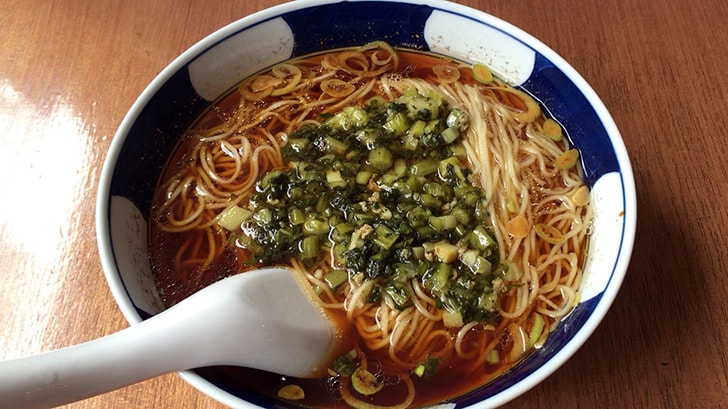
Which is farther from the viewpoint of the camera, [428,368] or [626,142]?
[626,142]

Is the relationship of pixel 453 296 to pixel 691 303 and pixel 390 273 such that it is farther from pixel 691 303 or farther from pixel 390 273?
pixel 691 303

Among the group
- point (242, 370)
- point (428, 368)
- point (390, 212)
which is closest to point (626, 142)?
point (390, 212)

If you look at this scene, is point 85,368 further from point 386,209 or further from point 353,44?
point 353,44

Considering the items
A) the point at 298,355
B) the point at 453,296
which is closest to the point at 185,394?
the point at 298,355

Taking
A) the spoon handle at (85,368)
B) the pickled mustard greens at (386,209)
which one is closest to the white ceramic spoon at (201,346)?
the spoon handle at (85,368)

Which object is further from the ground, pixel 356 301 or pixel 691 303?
pixel 356 301

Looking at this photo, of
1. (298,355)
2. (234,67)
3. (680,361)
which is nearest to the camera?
(298,355)

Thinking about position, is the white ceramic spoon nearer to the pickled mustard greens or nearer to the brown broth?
the brown broth
